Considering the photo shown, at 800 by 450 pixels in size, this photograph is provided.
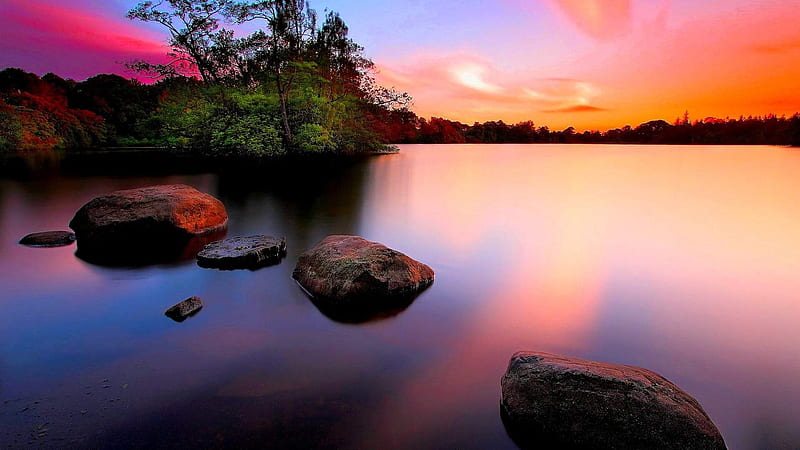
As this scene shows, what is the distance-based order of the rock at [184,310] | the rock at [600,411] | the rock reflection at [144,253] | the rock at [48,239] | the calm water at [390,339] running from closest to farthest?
1. the rock at [600,411]
2. the calm water at [390,339]
3. the rock at [184,310]
4. the rock reflection at [144,253]
5. the rock at [48,239]

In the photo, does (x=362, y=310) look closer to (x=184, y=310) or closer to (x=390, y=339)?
(x=390, y=339)

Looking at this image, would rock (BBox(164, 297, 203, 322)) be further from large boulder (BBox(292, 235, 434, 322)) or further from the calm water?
large boulder (BBox(292, 235, 434, 322))

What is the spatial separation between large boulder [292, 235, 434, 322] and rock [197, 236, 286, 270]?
1111mm

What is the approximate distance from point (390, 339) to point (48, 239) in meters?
7.93

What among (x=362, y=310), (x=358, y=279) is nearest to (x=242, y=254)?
(x=358, y=279)

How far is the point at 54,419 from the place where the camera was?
2.97m

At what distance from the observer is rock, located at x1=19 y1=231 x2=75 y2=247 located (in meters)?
7.80

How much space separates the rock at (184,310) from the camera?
186 inches

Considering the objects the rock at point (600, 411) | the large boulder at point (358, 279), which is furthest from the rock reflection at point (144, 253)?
the rock at point (600, 411)

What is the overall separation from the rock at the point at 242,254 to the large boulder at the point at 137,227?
0.97 m

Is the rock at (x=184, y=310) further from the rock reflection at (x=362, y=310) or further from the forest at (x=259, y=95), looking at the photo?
the forest at (x=259, y=95)

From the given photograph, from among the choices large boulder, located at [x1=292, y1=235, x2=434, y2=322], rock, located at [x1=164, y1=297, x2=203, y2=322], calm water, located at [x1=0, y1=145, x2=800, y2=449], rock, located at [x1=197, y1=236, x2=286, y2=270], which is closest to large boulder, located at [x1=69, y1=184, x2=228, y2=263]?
calm water, located at [x1=0, y1=145, x2=800, y2=449]

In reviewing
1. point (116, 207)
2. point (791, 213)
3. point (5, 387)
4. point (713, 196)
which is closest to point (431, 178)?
point (713, 196)

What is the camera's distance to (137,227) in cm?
753
